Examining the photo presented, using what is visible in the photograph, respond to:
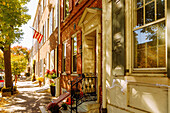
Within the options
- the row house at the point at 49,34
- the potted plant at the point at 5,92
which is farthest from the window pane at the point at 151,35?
the potted plant at the point at 5,92

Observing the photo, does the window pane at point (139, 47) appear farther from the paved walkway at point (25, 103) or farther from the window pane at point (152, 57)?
the paved walkway at point (25, 103)

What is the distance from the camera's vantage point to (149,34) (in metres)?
3.47

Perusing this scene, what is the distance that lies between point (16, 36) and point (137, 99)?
12296mm

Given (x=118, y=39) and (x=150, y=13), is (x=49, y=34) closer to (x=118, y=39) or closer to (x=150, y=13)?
(x=118, y=39)

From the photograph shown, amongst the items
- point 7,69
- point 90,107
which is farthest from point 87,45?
point 7,69

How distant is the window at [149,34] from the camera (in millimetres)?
3156

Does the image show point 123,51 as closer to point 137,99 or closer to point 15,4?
point 137,99

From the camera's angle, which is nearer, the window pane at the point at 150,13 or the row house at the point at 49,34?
the window pane at the point at 150,13

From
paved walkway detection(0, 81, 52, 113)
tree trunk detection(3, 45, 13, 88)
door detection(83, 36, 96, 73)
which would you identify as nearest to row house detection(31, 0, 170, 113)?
door detection(83, 36, 96, 73)

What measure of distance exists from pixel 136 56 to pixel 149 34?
1.96 ft

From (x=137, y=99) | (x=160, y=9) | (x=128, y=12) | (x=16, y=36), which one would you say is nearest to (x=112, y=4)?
(x=128, y=12)

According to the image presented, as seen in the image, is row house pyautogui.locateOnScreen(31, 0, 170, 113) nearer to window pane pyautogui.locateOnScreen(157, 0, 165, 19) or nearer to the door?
window pane pyautogui.locateOnScreen(157, 0, 165, 19)

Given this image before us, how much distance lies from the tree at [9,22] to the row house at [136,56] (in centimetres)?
917

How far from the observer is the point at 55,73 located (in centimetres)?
1289
